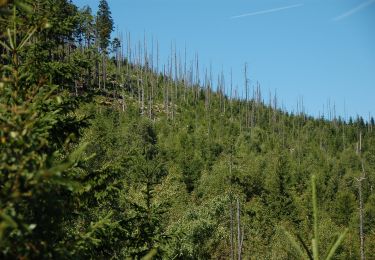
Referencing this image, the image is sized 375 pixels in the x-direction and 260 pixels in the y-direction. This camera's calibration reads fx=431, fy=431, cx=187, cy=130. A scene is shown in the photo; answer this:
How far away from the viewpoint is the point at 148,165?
985 inches

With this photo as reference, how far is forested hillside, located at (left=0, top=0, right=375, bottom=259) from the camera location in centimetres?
325

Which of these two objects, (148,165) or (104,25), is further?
(104,25)

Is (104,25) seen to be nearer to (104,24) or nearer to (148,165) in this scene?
(104,24)

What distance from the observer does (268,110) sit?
118 metres

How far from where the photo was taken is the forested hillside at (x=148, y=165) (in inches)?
128

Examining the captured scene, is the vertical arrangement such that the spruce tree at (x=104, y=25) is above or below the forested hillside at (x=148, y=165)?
above

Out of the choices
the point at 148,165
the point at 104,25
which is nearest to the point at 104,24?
the point at 104,25

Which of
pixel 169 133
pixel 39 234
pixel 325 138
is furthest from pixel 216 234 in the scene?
pixel 325 138

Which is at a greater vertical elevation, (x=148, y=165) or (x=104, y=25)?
(x=104, y=25)

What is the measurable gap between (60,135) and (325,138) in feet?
350

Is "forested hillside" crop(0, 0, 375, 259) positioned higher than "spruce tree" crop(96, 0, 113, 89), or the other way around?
"spruce tree" crop(96, 0, 113, 89)

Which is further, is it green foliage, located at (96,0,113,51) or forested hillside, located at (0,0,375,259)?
green foliage, located at (96,0,113,51)

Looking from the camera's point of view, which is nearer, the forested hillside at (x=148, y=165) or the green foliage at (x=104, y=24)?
the forested hillside at (x=148, y=165)

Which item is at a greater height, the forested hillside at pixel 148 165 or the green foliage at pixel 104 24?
the green foliage at pixel 104 24
